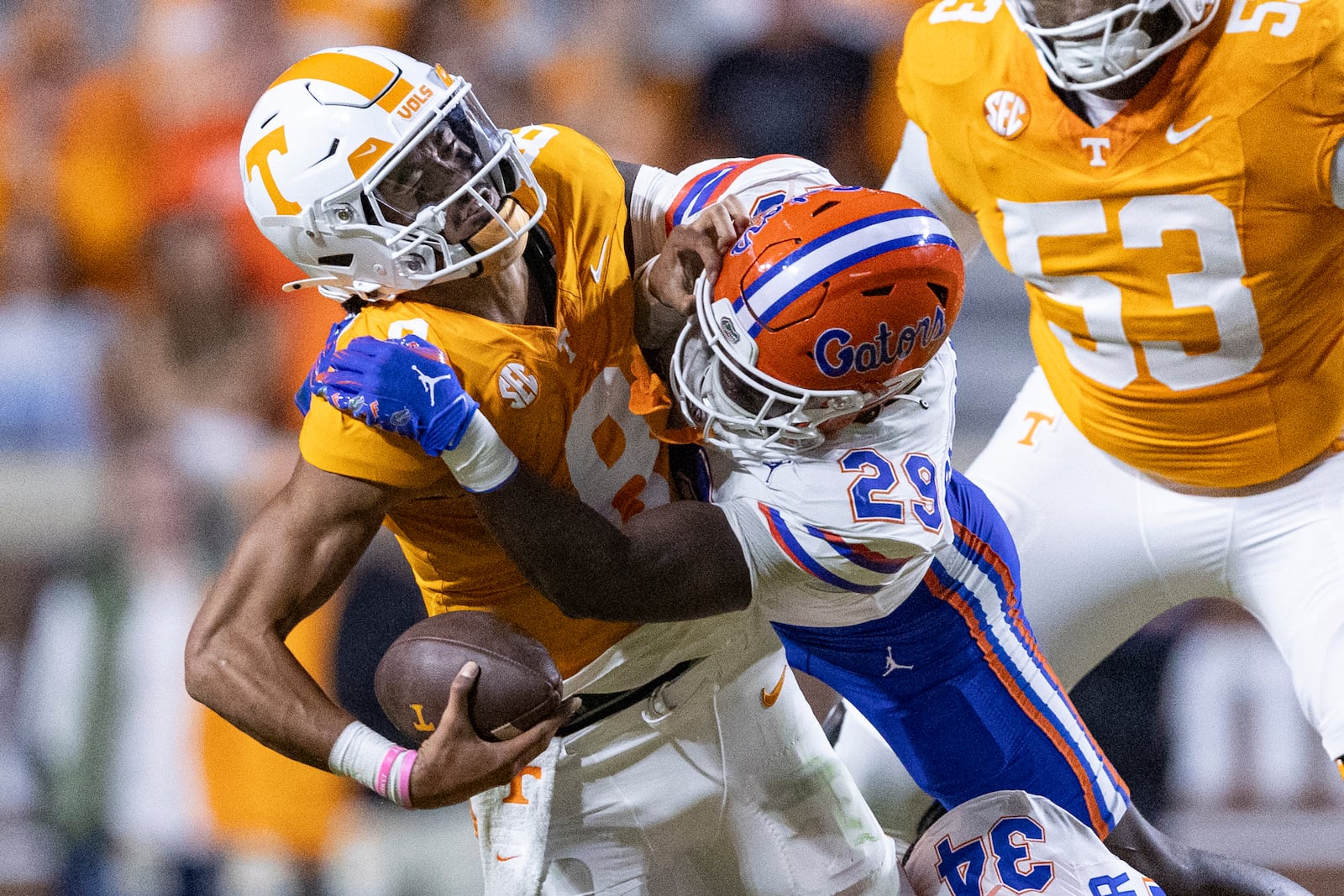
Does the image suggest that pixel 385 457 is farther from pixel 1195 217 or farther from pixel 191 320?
pixel 191 320

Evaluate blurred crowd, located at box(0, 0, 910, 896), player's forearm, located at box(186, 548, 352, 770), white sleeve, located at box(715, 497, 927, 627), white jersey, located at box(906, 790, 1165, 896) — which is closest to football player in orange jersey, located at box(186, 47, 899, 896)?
player's forearm, located at box(186, 548, 352, 770)

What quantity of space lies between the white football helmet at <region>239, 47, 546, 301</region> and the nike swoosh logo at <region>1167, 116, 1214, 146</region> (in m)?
1.08

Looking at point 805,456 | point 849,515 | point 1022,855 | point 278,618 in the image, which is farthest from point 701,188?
point 1022,855

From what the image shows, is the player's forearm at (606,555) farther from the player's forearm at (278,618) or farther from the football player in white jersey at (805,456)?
the player's forearm at (278,618)

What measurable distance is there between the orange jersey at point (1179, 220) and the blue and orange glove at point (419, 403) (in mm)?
1155

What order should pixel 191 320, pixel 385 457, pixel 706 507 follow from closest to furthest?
pixel 385 457 < pixel 706 507 < pixel 191 320

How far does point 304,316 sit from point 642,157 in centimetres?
124

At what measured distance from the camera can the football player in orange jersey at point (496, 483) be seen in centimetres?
212

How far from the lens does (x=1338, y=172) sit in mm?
2551

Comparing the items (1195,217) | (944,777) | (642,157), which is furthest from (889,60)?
(944,777)

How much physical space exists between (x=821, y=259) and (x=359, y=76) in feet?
2.20

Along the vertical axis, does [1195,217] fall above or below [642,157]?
above

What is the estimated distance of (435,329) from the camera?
2172 millimetres

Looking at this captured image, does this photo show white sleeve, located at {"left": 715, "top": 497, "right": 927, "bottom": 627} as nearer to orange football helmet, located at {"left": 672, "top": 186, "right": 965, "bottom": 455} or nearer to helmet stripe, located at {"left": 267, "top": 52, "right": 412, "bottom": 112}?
orange football helmet, located at {"left": 672, "top": 186, "right": 965, "bottom": 455}
